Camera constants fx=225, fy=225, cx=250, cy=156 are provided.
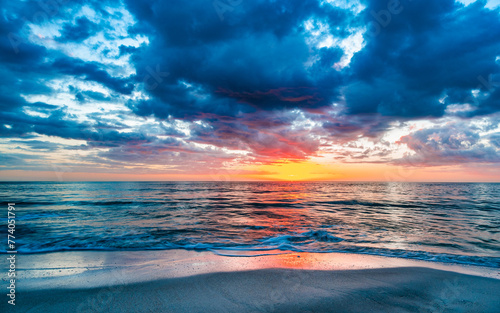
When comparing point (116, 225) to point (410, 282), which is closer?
point (410, 282)

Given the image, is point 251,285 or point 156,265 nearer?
point 251,285

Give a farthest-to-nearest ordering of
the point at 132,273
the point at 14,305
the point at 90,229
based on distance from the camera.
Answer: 1. the point at 90,229
2. the point at 132,273
3. the point at 14,305

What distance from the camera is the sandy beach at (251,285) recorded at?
4.44 metres

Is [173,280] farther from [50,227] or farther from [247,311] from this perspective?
[50,227]

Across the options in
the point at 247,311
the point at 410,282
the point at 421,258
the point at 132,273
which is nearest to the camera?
the point at 247,311

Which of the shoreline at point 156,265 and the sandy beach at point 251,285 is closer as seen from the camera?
the sandy beach at point 251,285

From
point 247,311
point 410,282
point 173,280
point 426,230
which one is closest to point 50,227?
point 173,280

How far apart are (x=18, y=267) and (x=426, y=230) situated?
59.3 feet

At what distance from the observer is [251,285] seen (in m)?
5.35

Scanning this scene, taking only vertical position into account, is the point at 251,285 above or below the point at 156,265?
above

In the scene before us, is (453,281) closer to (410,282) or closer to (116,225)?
(410,282)

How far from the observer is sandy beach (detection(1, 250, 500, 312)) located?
14.6 ft

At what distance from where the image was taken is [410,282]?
5.57 metres

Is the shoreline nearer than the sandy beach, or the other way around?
the sandy beach
